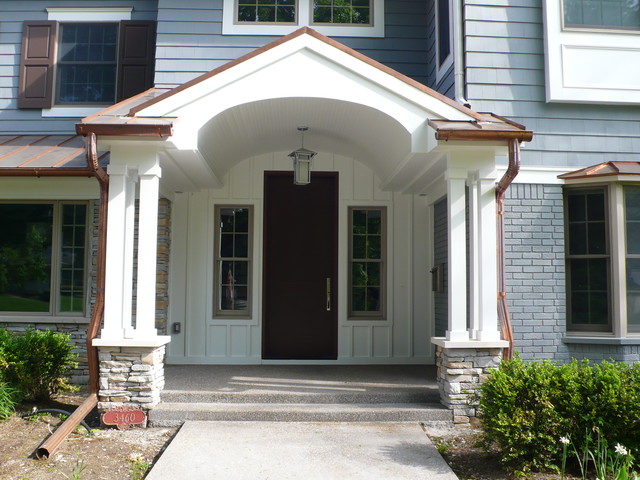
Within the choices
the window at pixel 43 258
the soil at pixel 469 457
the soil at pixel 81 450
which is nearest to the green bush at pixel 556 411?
the soil at pixel 469 457

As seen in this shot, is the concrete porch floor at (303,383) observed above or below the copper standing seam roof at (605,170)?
below

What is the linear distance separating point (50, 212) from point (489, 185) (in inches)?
205

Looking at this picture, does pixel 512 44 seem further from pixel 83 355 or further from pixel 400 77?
pixel 83 355

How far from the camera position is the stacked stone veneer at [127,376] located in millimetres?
5426

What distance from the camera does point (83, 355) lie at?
7.06m

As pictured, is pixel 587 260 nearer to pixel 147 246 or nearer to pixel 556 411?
pixel 556 411

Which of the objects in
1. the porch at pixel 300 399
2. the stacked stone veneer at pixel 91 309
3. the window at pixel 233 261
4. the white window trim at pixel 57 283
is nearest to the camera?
the porch at pixel 300 399

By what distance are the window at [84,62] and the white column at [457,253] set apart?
4.69m

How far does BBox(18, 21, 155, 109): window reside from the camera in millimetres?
8148

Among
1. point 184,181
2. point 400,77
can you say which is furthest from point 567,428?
point 184,181

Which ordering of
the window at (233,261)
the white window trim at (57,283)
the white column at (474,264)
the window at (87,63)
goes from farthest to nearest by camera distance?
1. the window at (87,63)
2. the window at (233,261)
3. the white window trim at (57,283)
4. the white column at (474,264)

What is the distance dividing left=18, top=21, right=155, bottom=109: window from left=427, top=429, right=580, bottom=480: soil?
599cm

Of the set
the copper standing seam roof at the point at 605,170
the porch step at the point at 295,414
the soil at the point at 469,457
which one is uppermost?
the copper standing seam roof at the point at 605,170

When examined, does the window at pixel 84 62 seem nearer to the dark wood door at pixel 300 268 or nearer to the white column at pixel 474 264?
the dark wood door at pixel 300 268
